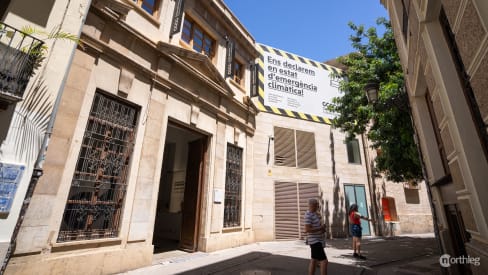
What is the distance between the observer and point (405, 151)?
8.34m

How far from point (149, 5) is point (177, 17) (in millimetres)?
947

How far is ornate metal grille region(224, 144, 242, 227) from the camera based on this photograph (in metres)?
9.18

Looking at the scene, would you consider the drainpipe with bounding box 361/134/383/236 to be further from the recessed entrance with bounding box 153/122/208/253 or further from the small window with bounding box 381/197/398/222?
the recessed entrance with bounding box 153/122/208/253

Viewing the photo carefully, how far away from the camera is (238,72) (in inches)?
469

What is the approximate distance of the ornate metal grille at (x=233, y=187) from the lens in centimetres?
918

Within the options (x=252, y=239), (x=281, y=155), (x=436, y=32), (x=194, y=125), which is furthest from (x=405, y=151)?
(x=194, y=125)

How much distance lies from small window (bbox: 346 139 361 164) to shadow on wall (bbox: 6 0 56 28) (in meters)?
14.7

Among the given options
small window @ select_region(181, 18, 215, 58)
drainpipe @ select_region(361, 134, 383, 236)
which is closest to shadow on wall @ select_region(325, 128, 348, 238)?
drainpipe @ select_region(361, 134, 383, 236)

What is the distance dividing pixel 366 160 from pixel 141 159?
13.6 metres

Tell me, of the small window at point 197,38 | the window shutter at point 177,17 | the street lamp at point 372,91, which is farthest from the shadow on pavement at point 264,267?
the small window at point 197,38

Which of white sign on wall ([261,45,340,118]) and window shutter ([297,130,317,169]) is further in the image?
white sign on wall ([261,45,340,118])

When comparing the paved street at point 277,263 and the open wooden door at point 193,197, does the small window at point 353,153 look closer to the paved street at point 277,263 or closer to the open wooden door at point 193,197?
the paved street at point 277,263

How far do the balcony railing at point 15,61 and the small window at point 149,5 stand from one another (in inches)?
152

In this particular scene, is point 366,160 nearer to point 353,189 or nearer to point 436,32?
point 353,189
